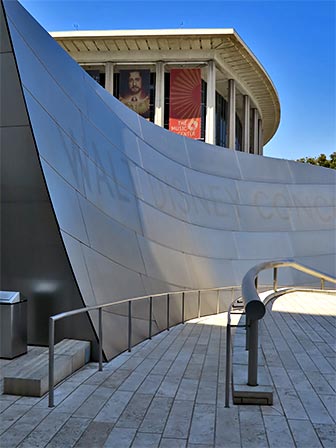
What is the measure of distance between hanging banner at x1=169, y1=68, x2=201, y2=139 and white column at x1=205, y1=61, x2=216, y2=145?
890 mm

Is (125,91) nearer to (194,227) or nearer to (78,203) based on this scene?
(194,227)

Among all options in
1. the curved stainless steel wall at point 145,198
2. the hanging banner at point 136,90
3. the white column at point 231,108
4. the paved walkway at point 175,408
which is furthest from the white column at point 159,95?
the paved walkway at point 175,408

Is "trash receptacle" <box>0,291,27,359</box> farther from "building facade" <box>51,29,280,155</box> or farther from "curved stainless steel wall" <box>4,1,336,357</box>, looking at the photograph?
"building facade" <box>51,29,280,155</box>

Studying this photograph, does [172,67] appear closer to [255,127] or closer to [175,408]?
[255,127]

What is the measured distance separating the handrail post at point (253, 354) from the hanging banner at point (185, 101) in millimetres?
32670

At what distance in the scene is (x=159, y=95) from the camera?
3719cm

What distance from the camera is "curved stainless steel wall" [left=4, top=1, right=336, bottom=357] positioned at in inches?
262

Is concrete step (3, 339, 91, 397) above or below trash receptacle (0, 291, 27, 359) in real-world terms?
below

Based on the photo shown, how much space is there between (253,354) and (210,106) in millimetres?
34299

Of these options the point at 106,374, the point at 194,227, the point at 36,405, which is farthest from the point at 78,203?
the point at 194,227

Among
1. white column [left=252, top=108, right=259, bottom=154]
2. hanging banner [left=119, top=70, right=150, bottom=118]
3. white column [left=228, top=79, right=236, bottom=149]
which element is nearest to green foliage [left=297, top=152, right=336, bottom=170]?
white column [left=252, top=108, right=259, bottom=154]

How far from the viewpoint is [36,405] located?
185 inches

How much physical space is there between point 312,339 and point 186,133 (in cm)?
2989

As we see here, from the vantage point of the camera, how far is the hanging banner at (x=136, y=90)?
37500 millimetres
